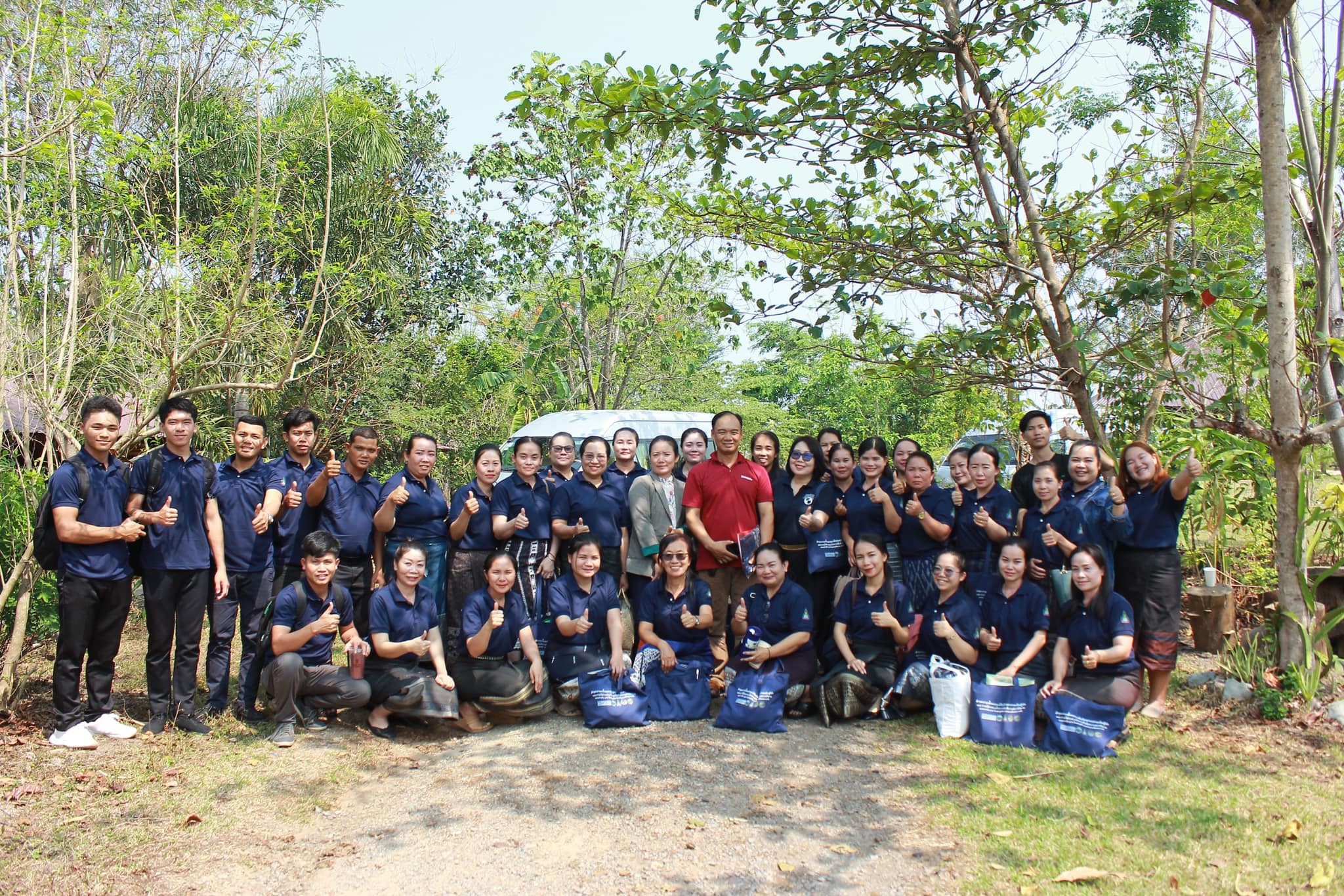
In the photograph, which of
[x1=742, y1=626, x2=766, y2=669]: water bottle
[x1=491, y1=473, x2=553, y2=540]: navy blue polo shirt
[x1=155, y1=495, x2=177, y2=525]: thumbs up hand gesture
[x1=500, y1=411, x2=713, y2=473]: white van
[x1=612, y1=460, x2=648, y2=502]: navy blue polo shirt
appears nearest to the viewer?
[x1=155, y1=495, x2=177, y2=525]: thumbs up hand gesture

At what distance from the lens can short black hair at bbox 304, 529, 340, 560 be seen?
5258 mm

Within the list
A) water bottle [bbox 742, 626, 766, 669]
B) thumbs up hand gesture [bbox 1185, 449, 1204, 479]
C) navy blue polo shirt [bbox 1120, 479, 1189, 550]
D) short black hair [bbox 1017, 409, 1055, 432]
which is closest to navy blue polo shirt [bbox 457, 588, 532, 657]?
water bottle [bbox 742, 626, 766, 669]

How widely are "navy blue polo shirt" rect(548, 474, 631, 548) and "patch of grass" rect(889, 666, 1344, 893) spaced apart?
209 centimetres

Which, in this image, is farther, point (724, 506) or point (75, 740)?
point (724, 506)

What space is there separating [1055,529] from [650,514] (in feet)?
8.08

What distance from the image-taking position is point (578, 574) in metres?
5.85

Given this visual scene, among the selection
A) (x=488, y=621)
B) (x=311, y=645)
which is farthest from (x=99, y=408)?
(x=488, y=621)

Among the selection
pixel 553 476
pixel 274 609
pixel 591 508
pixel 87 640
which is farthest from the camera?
pixel 553 476

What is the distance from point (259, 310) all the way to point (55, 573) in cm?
230

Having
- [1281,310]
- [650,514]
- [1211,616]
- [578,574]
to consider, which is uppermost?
[1281,310]

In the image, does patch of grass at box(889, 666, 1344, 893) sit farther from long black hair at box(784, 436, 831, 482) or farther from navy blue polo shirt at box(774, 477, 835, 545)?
long black hair at box(784, 436, 831, 482)

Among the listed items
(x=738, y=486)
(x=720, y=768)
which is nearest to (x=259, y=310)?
(x=738, y=486)

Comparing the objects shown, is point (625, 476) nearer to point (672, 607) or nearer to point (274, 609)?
point (672, 607)

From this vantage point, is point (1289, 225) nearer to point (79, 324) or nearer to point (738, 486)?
point (738, 486)
